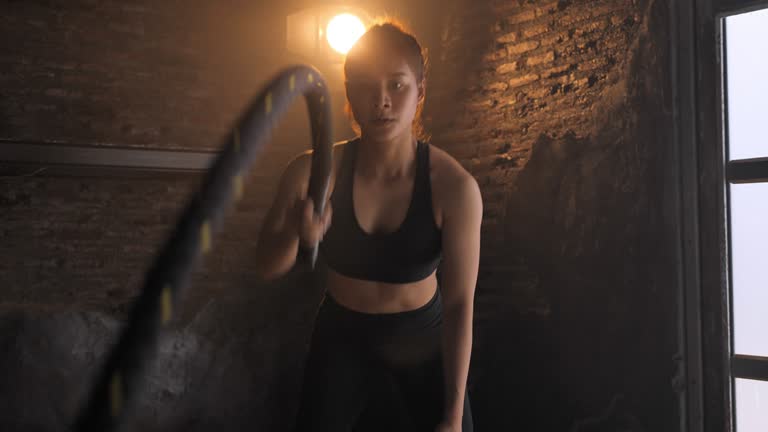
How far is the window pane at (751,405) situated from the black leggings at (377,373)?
1.49 meters

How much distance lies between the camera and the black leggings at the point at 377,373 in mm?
2125

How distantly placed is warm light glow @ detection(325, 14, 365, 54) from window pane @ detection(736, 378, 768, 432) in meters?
2.60

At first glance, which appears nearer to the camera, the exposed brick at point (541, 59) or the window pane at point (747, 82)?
the window pane at point (747, 82)

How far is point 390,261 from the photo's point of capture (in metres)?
2.11

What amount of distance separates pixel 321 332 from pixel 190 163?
2.52 metres

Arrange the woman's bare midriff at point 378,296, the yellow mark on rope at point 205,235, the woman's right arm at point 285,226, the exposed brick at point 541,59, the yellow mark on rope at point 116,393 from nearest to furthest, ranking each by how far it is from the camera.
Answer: the yellow mark on rope at point 116,393
the yellow mark on rope at point 205,235
the woman's right arm at point 285,226
the woman's bare midriff at point 378,296
the exposed brick at point 541,59

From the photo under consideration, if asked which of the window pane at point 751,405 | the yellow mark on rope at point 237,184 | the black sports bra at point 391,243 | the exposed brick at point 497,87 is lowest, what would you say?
the window pane at point 751,405

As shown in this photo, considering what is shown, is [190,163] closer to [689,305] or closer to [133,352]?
[689,305]

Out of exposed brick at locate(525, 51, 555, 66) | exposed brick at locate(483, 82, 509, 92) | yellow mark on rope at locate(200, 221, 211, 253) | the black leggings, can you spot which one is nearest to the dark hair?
the black leggings

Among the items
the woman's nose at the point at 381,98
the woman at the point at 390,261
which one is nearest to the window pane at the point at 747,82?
the woman at the point at 390,261

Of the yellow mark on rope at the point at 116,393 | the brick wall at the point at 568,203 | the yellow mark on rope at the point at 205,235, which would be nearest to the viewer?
the yellow mark on rope at the point at 116,393

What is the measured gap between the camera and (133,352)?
1.03m

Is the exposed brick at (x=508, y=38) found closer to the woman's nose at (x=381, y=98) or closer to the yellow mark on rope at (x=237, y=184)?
the woman's nose at (x=381, y=98)

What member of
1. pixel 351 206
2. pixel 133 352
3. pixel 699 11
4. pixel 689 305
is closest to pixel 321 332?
pixel 351 206
